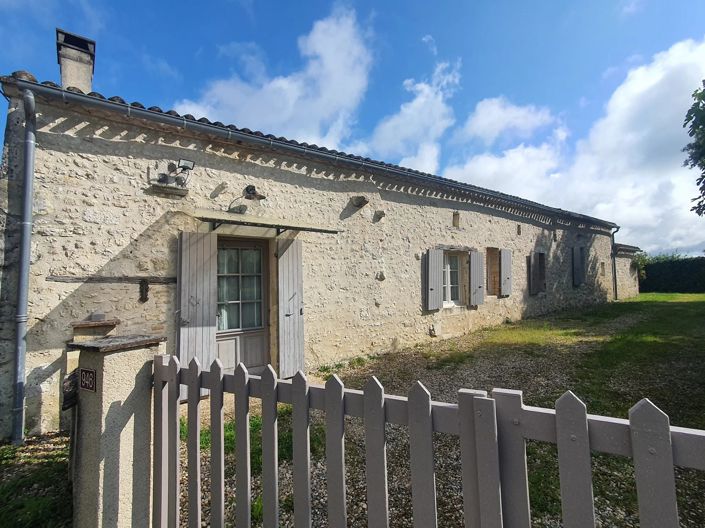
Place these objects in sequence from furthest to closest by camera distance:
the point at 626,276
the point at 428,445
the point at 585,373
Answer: the point at 626,276
the point at 585,373
the point at 428,445

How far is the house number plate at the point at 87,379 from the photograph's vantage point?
70.8 inches

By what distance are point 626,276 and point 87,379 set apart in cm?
2043

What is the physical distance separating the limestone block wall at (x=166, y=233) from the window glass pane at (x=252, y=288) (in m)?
0.79

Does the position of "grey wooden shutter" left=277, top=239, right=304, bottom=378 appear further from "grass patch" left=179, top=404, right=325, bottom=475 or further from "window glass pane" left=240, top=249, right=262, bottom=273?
"grass patch" left=179, top=404, right=325, bottom=475

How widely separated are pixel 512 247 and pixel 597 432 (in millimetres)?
9797

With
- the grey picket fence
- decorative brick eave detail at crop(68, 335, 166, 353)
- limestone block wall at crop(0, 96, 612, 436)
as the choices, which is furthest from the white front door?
the grey picket fence

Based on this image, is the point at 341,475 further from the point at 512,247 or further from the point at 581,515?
the point at 512,247

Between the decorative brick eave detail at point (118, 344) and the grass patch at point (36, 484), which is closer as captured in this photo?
the decorative brick eave detail at point (118, 344)

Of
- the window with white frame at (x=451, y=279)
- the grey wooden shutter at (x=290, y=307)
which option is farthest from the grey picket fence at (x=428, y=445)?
the window with white frame at (x=451, y=279)

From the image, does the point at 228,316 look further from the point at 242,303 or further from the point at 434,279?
the point at 434,279

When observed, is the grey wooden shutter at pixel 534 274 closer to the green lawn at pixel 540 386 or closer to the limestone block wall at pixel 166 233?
the green lawn at pixel 540 386

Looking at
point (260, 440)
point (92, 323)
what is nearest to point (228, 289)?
point (92, 323)

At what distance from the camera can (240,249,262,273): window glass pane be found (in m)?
5.36

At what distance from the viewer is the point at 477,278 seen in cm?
877
